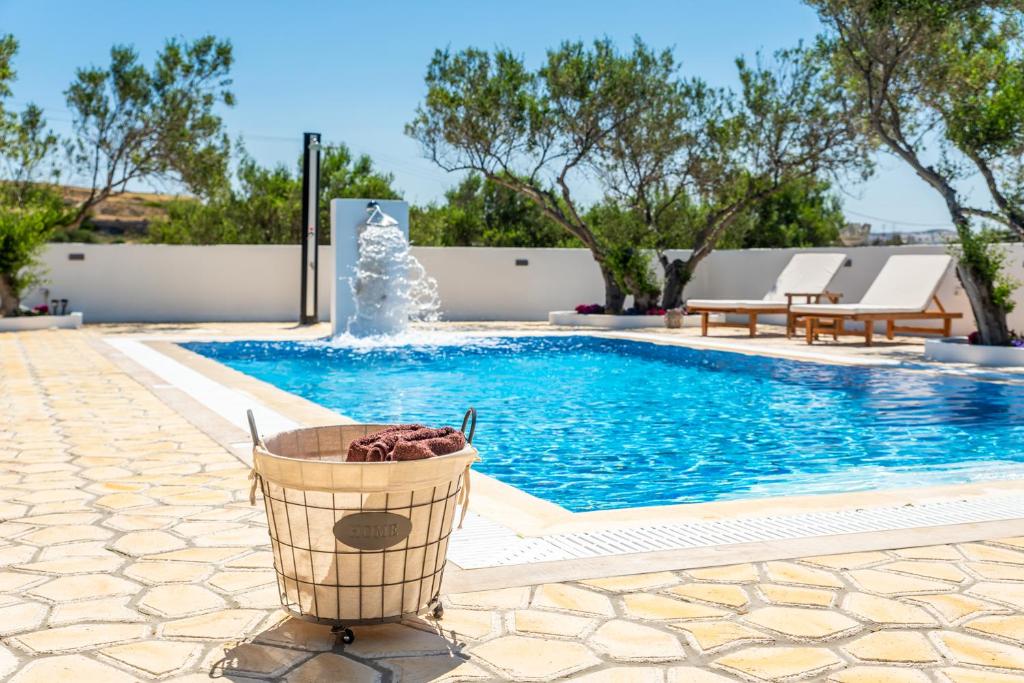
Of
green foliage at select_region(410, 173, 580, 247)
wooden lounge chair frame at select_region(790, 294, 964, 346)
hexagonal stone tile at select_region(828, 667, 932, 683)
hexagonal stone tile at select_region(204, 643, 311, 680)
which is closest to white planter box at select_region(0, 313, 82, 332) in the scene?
wooden lounge chair frame at select_region(790, 294, 964, 346)

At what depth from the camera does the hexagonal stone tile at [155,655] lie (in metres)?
2.56

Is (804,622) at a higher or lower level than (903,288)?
lower

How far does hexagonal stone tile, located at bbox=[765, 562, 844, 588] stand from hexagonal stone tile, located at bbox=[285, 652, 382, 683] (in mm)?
1434

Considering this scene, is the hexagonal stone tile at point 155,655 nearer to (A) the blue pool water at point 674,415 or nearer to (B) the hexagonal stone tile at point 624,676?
(B) the hexagonal stone tile at point 624,676

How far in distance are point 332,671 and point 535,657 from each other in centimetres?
53

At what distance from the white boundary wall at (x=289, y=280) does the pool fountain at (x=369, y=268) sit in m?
3.13

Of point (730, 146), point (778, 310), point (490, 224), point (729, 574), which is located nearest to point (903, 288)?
point (778, 310)

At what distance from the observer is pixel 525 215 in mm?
37062

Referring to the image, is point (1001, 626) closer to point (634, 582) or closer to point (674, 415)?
point (634, 582)

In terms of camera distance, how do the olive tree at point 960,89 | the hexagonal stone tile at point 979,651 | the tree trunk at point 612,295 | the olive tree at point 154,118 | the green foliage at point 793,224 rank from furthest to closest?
1. the green foliage at point 793,224
2. the tree trunk at point 612,295
3. the olive tree at point 154,118
4. the olive tree at point 960,89
5. the hexagonal stone tile at point 979,651

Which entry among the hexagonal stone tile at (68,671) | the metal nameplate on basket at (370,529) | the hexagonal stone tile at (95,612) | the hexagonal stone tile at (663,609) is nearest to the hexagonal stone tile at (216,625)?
the hexagonal stone tile at (95,612)

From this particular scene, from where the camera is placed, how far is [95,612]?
297 centimetres

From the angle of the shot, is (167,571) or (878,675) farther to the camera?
(167,571)

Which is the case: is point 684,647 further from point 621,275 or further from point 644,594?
point 621,275
